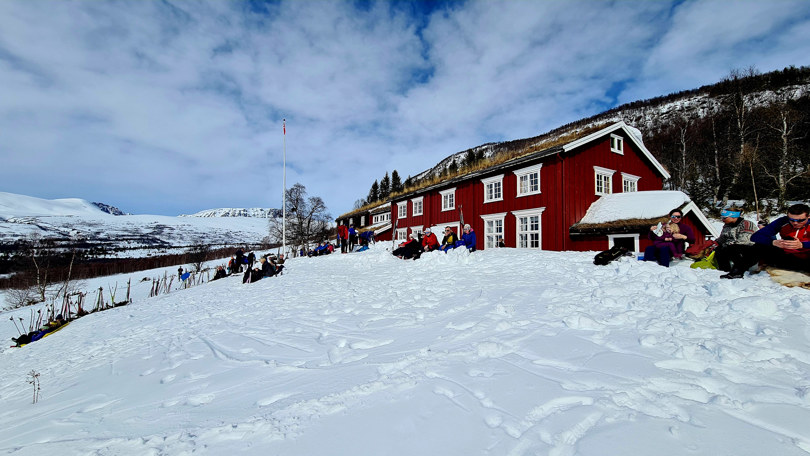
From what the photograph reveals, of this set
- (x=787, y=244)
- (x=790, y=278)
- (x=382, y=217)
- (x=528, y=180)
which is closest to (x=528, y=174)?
(x=528, y=180)

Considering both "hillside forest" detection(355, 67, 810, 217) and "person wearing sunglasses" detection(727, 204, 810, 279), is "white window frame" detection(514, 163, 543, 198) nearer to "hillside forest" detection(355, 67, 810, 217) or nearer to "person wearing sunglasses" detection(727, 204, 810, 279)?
"hillside forest" detection(355, 67, 810, 217)

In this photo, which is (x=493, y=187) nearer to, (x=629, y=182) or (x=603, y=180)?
(x=603, y=180)

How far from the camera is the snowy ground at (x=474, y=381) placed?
7.01 feet

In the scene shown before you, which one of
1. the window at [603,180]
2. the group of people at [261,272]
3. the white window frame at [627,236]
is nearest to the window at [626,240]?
the white window frame at [627,236]

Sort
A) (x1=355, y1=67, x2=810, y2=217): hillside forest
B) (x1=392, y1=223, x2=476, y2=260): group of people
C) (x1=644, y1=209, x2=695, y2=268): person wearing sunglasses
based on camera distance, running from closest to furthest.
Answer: (x1=644, y1=209, x2=695, y2=268): person wearing sunglasses < (x1=392, y1=223, x2=476, y2=260): group of people < (x1=355, y1=67, x2=810, y2=217): hillside forest

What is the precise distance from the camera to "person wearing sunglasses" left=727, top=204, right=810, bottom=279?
4.82 m

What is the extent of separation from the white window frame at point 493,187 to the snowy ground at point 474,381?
44.1ft

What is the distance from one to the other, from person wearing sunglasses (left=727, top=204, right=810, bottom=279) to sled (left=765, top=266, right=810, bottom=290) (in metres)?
0.12

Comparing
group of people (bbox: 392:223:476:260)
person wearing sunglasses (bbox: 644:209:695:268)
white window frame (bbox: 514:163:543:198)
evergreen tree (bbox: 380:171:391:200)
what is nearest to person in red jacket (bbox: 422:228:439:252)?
group of people (bbox: 392:223:476:260)

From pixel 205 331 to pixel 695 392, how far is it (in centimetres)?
741

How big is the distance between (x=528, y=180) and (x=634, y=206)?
5.12m

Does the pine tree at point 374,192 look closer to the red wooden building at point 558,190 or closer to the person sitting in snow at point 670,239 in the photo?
the red wooden building at point 558,190

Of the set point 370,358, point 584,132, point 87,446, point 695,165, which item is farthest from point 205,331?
point 695,165

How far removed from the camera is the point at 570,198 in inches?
640
